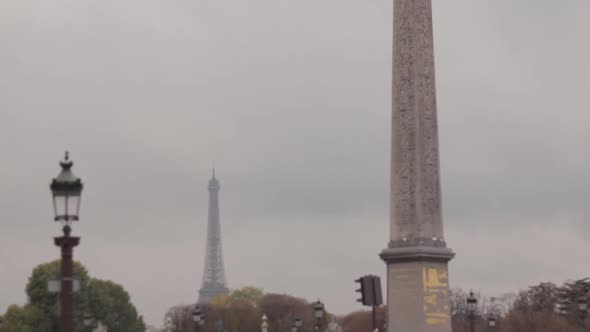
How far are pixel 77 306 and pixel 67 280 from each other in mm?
58369

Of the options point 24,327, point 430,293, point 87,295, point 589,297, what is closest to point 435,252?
point 430,293

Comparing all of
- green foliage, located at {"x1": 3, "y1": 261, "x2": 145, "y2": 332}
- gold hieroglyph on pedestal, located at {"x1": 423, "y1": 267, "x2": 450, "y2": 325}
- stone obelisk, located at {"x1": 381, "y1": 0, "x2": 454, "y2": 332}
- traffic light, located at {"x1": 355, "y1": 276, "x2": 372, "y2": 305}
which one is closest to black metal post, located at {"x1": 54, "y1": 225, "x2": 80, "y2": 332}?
traffic light, located at {"x1": 355, "y1": 276, "x2": 372, "y2": 305}

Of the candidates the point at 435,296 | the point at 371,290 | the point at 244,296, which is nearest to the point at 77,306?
the point at 435,296

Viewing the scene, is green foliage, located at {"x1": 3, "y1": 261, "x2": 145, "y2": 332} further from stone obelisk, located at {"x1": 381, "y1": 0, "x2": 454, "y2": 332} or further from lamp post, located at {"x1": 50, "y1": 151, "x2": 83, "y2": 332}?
lamp post, located at {"x1": 50, "y1": 151, "x2": 83, "y2": 332}

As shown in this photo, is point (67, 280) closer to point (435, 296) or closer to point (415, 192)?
point (415, 192)

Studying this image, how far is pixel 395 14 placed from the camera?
33.8 m

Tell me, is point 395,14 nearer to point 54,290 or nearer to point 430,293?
point 430,293

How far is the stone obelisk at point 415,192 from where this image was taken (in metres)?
32.4

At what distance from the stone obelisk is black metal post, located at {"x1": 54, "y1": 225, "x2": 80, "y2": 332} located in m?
20.6

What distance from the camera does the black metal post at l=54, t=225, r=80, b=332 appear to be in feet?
39.4

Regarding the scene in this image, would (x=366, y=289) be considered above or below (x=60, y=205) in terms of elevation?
below

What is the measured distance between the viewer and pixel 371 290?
18.0m

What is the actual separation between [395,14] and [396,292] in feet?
24.8

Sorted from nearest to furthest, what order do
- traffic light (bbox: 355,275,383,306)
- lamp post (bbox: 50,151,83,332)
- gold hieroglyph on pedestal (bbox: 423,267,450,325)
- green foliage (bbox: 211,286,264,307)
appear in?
lamp post (bbox: 50,151,83,332)
traffic light (bbox: 355,275,383,306)
gold hieroglyph on pedestal (bbox: 423,267,450,325)
green foliage (bbox: 211,286,264,307)
